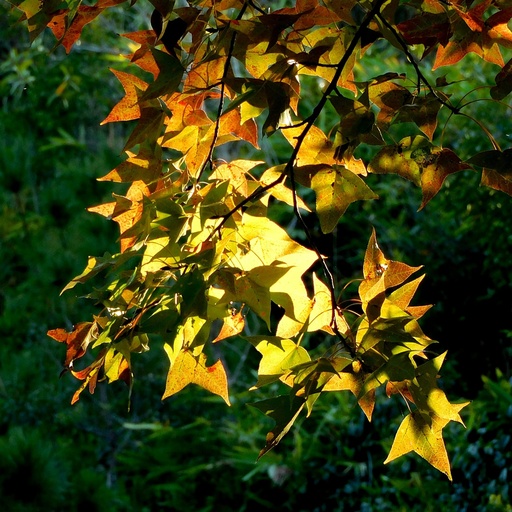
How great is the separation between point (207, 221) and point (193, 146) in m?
0.10

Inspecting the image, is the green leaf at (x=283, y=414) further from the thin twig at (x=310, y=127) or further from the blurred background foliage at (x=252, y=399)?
the blurred background foliage at (x=252, y=399)

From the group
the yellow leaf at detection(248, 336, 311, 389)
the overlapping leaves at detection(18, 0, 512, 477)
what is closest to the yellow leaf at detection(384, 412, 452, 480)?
the overlapping leaves at detection(18, 0, 512, 477)

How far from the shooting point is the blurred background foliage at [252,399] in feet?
8.34

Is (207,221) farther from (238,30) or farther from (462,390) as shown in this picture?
(462,390)

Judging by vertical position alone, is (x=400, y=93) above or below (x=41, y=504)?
above

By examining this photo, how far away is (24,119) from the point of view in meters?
5.64

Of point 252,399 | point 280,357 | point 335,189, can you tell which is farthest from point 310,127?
point 252,399

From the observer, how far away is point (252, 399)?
320 cm

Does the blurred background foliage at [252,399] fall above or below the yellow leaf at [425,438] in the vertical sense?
below

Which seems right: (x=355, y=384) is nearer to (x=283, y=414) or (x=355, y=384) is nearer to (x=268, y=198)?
(x=283, y=414)

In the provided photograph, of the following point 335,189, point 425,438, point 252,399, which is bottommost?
point 252,399

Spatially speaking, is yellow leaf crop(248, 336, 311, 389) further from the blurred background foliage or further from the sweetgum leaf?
the blurred background foliage

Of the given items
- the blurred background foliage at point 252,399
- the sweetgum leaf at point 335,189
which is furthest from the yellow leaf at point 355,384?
the blurred background foliage at point 252,399

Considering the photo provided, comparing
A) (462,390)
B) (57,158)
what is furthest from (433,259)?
(57,158)
